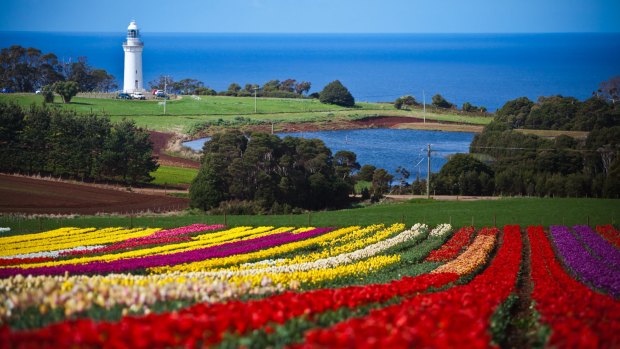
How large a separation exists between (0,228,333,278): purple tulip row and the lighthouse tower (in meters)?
86.9

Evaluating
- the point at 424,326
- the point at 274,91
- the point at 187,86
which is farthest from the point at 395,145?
the point at 424,326

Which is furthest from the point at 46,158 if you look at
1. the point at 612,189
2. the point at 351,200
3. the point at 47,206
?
the point at 612,189

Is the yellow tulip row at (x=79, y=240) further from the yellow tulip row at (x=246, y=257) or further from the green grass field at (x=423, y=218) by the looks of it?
the yellow tulip row at (x=246, y=257)

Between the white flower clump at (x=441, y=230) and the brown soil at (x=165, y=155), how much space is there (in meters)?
38.3

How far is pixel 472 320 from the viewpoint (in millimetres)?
11117

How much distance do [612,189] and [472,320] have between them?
55492mm

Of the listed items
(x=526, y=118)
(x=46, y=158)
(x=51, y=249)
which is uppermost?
(x=526, y=118)

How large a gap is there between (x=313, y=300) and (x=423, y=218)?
1302 inches

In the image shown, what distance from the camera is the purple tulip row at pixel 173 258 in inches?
912

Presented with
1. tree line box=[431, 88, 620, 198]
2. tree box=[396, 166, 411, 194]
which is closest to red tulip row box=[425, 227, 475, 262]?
tree line box=[431, 88, 620, 198]

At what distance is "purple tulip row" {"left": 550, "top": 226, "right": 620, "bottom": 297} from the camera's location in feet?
75.2

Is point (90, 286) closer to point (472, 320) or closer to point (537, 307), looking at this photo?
point (472, 320)

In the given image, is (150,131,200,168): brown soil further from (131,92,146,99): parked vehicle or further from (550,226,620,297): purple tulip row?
(550,226,620,297): purple tulip row

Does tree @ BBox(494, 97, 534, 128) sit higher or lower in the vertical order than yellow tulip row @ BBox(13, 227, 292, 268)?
higher
